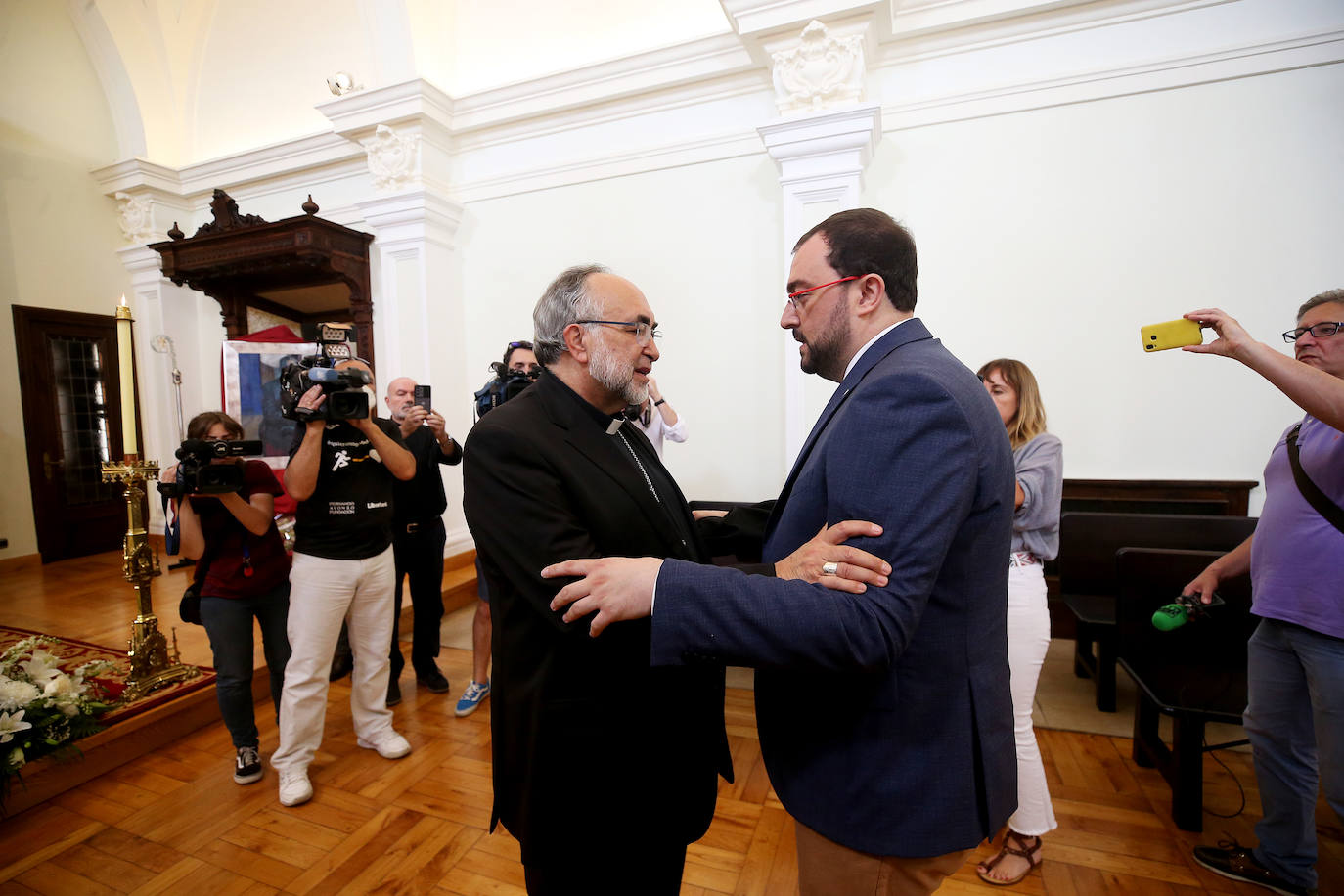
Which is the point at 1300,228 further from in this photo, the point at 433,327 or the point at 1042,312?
the point at 433,327

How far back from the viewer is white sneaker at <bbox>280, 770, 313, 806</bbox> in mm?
2441

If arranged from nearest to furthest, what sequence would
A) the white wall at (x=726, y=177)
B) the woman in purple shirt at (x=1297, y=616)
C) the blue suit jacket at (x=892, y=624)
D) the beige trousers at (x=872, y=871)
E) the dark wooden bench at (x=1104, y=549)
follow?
the blue suit jacket at (x=892, y=624), the beige trousers at (x=872, y=871), the woman in purple shirt at (x=1297, y=616), the dark wooden bench at (x=1104, y=549), the white wall at (x=726, y=177)

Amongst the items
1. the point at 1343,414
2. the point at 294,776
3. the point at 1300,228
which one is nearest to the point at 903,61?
the point at 1300,228

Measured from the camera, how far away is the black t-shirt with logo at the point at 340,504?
2.52 m

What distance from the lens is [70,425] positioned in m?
6.41

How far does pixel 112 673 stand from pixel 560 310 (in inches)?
146

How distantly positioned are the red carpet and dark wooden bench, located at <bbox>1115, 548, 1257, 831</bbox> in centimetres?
441

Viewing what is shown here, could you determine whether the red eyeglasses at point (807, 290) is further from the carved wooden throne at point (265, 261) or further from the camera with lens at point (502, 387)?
the carved wooden throne at point (265, 261)

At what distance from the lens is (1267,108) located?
11.2 ft

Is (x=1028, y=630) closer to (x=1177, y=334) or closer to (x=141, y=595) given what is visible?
(x=1177, y=334)

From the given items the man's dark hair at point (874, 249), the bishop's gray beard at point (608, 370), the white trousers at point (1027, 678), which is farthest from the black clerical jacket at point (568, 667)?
the white trousers at point (1027, 678)

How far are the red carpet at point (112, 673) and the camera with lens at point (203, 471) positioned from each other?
1.33m

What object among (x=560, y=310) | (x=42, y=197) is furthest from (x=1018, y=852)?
(x=42, y=197)

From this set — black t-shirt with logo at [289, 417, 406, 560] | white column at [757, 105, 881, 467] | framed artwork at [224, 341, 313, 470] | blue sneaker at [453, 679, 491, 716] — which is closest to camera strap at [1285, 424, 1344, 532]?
white column at [757, 105, 881, 467]
